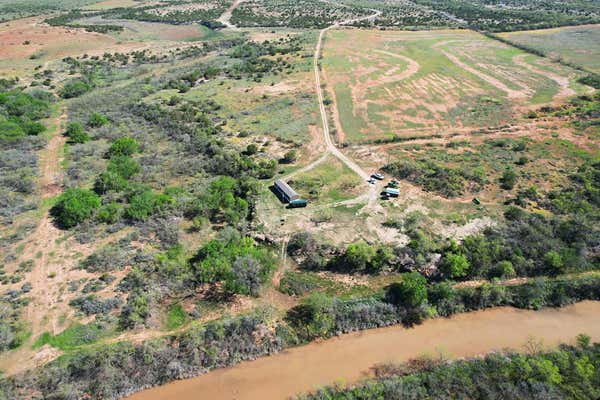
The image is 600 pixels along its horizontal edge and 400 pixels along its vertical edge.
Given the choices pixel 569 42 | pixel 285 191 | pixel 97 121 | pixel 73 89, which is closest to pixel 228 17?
pixel 73 89

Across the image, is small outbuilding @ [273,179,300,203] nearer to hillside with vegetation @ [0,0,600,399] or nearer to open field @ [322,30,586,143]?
hillside with vegetation @ [0,0,600,399]

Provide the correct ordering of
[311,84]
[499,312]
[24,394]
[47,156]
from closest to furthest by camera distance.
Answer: [24,394], [499,312], [47,156], [311,84]

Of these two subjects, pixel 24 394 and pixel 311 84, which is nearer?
pixel 24 394

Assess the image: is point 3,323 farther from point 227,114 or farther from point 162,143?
point 227,114

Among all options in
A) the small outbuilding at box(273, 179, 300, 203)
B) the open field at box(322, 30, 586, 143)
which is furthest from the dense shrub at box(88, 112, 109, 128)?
the open field at box(322, 30, 586, 143)

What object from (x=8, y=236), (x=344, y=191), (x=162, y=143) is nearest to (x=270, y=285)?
(x=344, y=191)

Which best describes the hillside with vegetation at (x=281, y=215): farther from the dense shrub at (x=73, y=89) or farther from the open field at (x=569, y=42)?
the open field at (x=569, y=42)

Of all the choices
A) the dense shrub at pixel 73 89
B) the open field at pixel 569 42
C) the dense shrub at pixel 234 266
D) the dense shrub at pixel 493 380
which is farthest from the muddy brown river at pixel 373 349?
the open field at pixel 569 42

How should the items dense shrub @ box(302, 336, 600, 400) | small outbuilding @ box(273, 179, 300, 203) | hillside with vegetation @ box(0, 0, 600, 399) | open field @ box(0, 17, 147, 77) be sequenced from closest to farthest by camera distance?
dense shrub @ box(302, 336, 600, 400) → hillside with vegetation @ box(0, 0, 600, 399) → small outbuilding @ box(273, 179, 300, 203) → open field @ box(0, 17, 147, 77)
